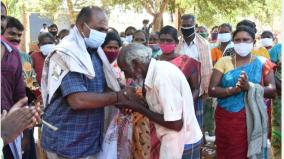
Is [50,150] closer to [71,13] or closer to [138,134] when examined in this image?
[138,134]

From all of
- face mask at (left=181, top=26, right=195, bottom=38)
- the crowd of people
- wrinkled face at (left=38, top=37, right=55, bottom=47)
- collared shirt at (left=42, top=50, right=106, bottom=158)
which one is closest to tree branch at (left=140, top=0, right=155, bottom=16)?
wrinkled face at (left=38, top=37, right=55, bottom=47)

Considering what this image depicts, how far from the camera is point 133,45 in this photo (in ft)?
9.70

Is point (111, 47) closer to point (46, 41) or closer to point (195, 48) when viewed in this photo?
point (195, 48)

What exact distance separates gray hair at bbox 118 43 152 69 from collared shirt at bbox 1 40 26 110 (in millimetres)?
784

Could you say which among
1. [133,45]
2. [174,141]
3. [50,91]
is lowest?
[174,141]

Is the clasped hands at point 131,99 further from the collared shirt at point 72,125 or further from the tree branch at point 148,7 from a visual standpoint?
the tree branch at point 148,7

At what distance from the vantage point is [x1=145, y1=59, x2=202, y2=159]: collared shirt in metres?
2.84

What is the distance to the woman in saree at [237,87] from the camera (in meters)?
4.06

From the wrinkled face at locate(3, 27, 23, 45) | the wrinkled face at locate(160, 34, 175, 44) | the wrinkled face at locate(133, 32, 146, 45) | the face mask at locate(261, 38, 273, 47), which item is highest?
the wrinkled face at locate(3, 27, 23, 45)

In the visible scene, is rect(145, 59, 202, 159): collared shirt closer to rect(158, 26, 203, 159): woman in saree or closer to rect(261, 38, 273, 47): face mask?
rect(158, 26, 203, 159): woman in saree

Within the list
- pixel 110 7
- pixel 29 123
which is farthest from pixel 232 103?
pixel 110 7

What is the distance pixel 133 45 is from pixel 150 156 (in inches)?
32.7

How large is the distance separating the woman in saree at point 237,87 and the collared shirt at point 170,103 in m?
1.11

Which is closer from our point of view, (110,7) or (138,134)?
(138,134)
